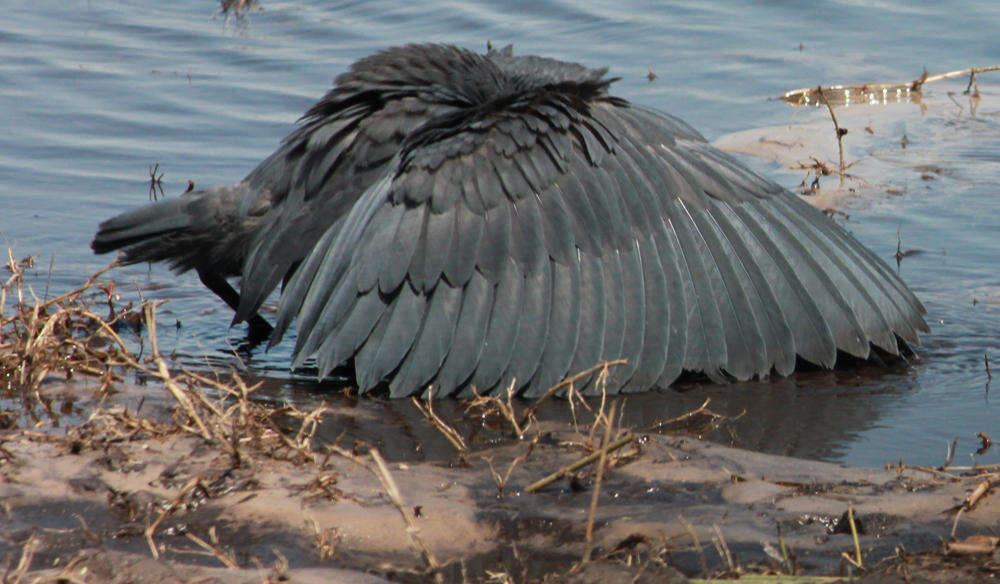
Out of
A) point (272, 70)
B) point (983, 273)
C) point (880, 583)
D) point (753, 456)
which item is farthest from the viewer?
point (272, 70)

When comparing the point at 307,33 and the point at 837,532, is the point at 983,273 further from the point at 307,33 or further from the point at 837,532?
the point at 307,33

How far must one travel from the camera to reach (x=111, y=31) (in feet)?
35.9

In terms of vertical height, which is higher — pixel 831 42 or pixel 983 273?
pixel 831 42

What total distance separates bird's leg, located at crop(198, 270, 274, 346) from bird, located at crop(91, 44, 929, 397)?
0.40 m

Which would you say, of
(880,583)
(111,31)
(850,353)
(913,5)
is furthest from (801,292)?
(111,31)

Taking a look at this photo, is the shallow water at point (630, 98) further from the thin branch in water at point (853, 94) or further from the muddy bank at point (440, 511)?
the muddy bank at point (440, 511)

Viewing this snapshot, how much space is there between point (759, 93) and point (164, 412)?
5.72m

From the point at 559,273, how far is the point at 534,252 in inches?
4.5

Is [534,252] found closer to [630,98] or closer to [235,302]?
[235,302]

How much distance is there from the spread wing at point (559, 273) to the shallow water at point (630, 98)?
23 cm

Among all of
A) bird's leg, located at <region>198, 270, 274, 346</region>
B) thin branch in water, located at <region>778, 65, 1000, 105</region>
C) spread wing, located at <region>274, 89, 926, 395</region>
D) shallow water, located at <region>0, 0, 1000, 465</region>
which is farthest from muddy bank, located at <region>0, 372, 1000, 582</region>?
thin branch in water, located at <region>778, 65, 1000, 105</region>

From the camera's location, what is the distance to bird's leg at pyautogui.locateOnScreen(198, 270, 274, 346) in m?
5.58

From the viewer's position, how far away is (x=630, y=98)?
8.79 m

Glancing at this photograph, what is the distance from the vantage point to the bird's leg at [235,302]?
558cm
